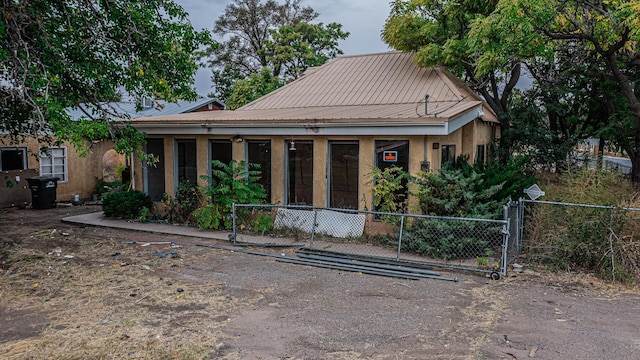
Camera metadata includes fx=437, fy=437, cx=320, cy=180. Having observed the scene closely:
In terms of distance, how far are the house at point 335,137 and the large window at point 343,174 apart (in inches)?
1.0

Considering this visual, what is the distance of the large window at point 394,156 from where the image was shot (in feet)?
32.3

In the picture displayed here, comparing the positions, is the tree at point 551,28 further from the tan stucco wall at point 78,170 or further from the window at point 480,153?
the tan stucco wall at point 78,170

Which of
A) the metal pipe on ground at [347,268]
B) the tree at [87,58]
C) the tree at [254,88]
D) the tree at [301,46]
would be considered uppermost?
the tree at [301,46]

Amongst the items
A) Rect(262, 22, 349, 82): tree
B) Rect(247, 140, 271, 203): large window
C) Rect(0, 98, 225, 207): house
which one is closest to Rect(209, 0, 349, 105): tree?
Rect(262, 22, 349, 82): tree

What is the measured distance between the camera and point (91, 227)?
11.8m

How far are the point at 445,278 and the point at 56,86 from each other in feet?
26.1

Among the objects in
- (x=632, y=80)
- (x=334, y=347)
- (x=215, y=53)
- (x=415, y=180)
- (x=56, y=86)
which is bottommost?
(x=334, y=347)

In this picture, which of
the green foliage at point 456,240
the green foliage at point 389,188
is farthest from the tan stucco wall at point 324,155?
the green foliage at point 456,240

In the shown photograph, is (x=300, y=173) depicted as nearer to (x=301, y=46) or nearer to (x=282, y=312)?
(x=282, y=312)

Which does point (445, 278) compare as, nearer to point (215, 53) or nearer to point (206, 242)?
point (206, 242)

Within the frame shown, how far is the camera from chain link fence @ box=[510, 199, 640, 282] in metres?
7.14

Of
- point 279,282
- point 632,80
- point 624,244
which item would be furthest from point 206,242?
point 632,80

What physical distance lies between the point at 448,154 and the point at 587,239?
396 centimetres

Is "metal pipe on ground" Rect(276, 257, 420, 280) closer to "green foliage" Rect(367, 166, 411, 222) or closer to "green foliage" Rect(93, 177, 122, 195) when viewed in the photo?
"green foliage" Rect(367, 166, 411, 222)
